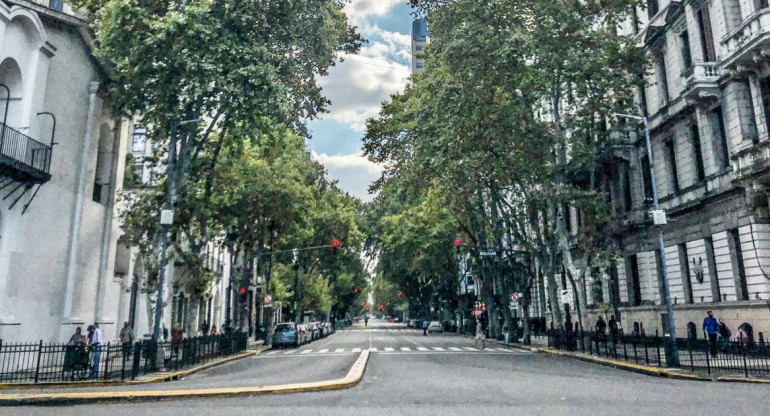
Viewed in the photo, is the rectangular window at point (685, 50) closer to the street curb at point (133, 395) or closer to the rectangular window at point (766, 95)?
the rectangular window at point (766, 95)

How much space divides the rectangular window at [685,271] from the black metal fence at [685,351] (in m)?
3.97

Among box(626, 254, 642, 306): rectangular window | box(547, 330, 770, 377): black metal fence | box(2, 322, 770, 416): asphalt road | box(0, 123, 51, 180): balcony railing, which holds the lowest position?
box(2, 322, 770, 416): asphalt road

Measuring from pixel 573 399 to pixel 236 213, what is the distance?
21.3 metres

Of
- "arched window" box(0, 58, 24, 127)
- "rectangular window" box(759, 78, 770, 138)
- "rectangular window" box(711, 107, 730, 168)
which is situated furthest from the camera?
"rectangular window" box(711, 107, 730, 168)

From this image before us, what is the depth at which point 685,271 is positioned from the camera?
27.6m

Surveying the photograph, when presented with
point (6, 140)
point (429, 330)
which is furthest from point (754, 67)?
point (429, 330)

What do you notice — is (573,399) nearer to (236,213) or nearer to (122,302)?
(236,213)

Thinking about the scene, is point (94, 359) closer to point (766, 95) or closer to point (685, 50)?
point (766, 95)

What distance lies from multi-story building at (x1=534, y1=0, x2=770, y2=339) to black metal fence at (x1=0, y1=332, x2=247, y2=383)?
63.0ft

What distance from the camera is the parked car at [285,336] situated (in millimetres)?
36094

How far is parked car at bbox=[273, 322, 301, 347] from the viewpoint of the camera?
36094 mm

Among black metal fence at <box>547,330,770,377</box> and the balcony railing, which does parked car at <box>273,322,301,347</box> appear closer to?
black metal fence at <box>547,330,770,377</box>

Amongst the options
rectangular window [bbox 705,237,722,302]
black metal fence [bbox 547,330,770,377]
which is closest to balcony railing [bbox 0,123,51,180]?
black metal fence [bbox 547,330,770,377]

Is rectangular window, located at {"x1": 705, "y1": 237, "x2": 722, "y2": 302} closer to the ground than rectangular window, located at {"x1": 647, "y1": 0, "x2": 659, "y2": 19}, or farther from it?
closer to the ground
